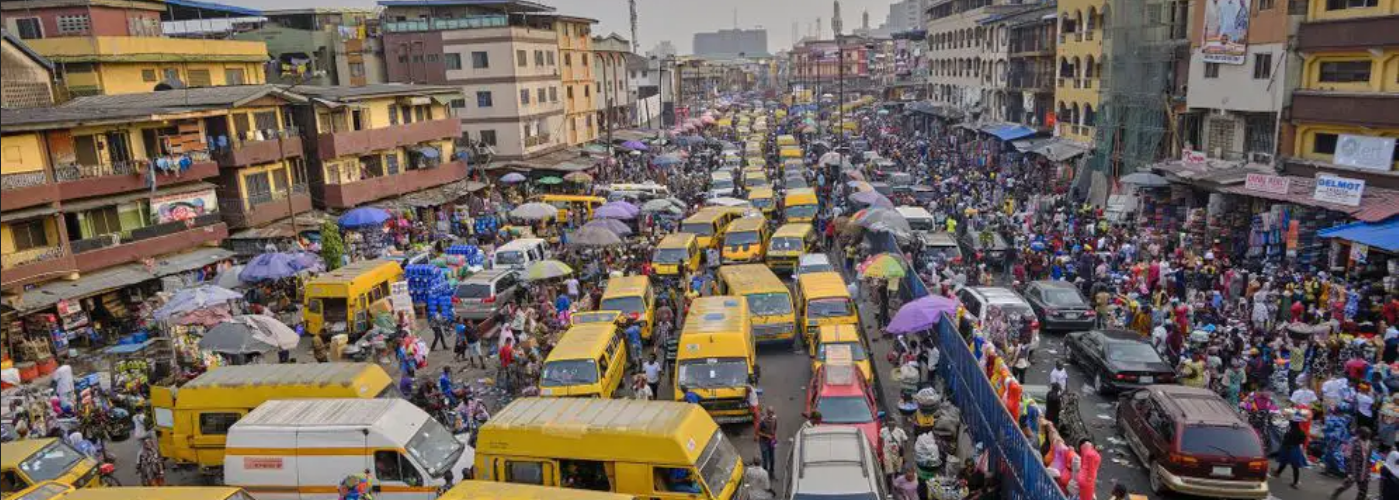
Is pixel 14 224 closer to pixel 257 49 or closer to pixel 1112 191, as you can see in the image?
pixel 257 49

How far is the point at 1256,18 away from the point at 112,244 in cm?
3391

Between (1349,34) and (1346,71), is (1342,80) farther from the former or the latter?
(1349,34)

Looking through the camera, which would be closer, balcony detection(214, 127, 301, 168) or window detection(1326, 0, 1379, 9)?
window detection(1326, 0, 1379, 9)

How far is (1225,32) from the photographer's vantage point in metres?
28.2

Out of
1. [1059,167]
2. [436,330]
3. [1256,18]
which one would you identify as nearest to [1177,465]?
[436,330]

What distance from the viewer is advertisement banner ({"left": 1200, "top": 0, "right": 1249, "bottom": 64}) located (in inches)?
1078

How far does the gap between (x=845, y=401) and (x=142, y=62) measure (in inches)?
1267

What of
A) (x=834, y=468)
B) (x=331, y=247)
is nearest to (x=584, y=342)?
(x=834, y=468)

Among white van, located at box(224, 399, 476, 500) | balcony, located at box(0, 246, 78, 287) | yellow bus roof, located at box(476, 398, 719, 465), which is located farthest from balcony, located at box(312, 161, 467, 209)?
yellow bus roof, located at box(476, 398, 719, 465)

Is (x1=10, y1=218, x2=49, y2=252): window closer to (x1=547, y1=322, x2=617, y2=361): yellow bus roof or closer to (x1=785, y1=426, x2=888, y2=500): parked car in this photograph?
(x1=547, y1=322, x2=617, y2=361): yellow bus roof

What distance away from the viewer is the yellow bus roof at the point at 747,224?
2945cm

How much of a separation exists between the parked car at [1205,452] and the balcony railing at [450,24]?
4181cm

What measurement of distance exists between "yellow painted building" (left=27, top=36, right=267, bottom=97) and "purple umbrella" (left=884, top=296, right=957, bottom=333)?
29.4 metres

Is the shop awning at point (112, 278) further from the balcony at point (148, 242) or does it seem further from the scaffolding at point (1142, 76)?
the scaffolding at point (1142, 76)
